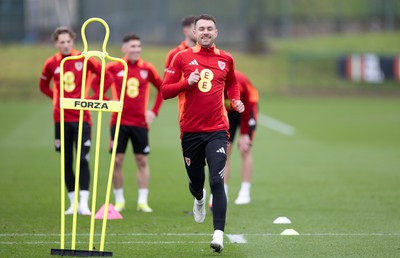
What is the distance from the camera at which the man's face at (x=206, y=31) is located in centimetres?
916

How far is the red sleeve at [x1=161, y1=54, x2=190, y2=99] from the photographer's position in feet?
29.5

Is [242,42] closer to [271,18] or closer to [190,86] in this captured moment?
[271,18]

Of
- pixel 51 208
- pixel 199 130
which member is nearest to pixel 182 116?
pixel 199 130

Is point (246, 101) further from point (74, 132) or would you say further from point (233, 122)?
point (74, 132)

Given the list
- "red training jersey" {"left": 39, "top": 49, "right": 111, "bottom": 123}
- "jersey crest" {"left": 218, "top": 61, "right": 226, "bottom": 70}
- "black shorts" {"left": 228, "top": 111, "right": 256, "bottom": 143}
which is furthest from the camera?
"black shorts" {"left": 228, "top": 111, "right": 256, "bottom": 143}

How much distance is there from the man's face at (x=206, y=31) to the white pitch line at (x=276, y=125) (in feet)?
50.9

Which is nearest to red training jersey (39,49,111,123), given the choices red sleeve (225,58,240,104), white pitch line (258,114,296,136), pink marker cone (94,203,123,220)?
pink marker cone (94,203,123,220)

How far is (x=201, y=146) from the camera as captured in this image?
9.28 metres

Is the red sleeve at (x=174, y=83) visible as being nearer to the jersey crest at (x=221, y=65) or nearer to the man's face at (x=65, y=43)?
the jersey crest at (x=221, y=65)

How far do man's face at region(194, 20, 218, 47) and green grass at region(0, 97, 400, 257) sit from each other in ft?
7.03

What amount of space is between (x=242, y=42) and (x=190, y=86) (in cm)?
3672

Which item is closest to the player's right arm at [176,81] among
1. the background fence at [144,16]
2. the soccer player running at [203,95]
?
the soccer player running at [203,95]

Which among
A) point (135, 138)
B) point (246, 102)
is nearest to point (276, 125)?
point (246, 102)

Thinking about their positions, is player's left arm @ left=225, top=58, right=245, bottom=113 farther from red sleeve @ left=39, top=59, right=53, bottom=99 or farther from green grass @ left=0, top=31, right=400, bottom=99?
green grass @ left=0, top=31, right=400, bottom=99
